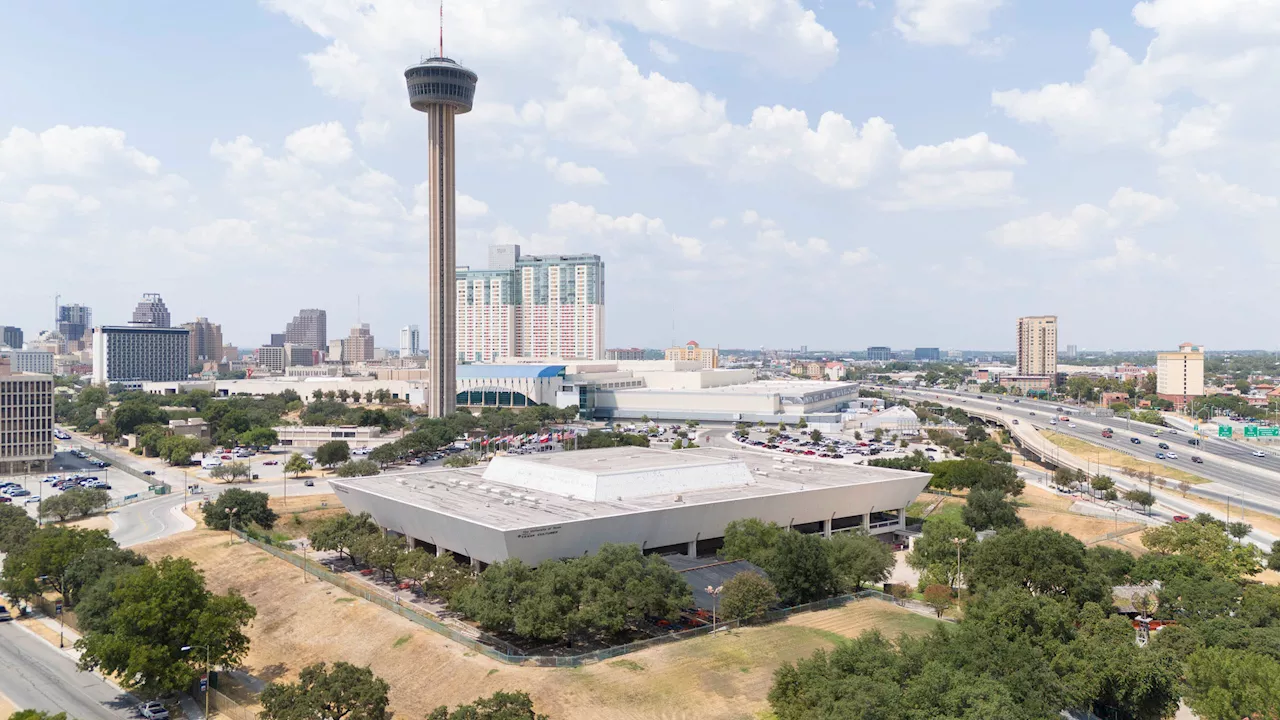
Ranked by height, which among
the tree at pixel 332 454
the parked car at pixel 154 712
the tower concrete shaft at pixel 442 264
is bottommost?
the parked car at pixel 154 712

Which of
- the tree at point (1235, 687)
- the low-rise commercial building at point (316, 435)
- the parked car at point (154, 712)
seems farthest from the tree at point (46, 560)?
the low-rise commercial building at point (316, 435)

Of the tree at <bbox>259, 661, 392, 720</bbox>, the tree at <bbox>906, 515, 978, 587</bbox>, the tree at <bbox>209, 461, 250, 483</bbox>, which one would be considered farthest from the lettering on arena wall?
the tree at <bbox>209, 461, 250, 483</bbox>

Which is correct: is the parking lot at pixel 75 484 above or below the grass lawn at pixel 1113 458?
below

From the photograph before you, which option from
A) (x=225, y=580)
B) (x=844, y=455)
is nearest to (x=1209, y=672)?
(x=225, y=580)

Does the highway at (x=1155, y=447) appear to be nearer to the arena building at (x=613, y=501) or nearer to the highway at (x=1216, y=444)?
the highway at (x=1216, y=444)

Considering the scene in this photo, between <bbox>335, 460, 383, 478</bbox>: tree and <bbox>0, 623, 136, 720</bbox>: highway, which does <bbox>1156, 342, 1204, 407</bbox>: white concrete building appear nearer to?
<bbox>335, 460, 383, 478</bbox>: tree

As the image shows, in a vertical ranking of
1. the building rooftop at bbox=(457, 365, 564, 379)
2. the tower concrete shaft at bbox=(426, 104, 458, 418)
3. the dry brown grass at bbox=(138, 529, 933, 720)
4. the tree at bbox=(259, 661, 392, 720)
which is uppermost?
the tower concrete shaft at bbox=(426, 104, 458, 418)

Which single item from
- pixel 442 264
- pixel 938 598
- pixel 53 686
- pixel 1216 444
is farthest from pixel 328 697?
pixel 1216 444
